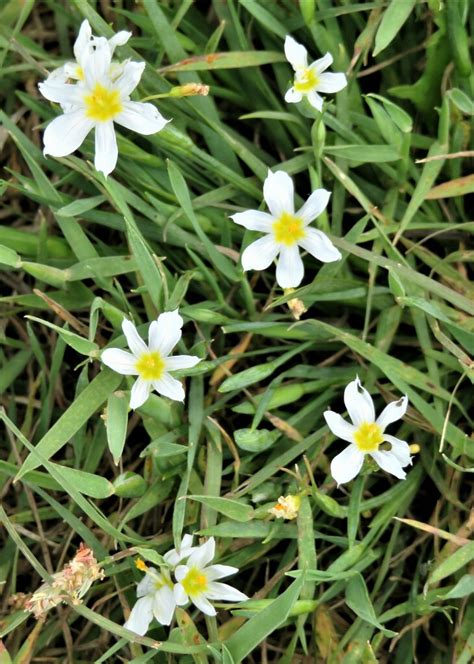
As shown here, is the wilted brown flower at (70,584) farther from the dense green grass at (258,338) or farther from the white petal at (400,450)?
the white petal at (400,450)

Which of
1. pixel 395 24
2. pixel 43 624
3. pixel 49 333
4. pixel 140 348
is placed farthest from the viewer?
pixel 49 333

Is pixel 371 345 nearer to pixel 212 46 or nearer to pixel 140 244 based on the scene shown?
pixel 140 244

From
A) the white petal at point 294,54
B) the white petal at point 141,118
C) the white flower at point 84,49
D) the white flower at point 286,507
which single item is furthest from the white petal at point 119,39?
the white flower at point 286,507

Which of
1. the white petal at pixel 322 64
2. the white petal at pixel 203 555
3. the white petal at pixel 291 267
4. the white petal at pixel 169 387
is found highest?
the white petal at pixel 322 64

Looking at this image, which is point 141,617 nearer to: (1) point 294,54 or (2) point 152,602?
(2) point 152,602

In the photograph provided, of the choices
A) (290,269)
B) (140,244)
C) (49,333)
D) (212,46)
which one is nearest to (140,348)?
(140,244)
